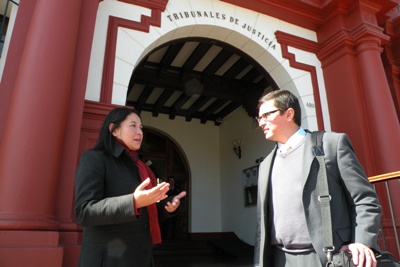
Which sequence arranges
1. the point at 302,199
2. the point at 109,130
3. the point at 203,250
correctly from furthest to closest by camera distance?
the point at 203,250, the point at 109,130, the point at 302,199

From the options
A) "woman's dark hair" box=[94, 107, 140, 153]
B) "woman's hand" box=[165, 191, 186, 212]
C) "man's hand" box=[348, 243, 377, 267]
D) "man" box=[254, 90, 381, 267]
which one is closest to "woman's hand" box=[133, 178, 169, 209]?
"woman's hand" box=[165, 191, 186, 212]

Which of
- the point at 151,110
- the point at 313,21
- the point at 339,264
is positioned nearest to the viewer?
the point at 339,264

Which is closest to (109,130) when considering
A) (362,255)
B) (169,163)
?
(362,255)

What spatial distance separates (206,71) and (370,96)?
10.9 ft

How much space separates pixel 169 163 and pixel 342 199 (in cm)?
754

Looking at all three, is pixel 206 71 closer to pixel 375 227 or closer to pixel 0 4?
pixel 0 4

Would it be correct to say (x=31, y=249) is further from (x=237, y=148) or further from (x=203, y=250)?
(x=237, y=148)

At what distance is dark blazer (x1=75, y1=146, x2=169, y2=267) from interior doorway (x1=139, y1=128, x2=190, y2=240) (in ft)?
23.0

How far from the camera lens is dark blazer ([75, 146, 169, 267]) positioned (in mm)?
1296

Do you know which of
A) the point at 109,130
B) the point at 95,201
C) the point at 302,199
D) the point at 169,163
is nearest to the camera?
the point at 95,201

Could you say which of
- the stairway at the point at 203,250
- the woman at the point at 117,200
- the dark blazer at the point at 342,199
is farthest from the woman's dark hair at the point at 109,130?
the stairway at the point at 203,250

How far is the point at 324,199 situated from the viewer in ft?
4.62

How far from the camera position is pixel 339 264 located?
1234 millimetres

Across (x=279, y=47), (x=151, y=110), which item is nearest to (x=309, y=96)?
(x=279, y=47)
